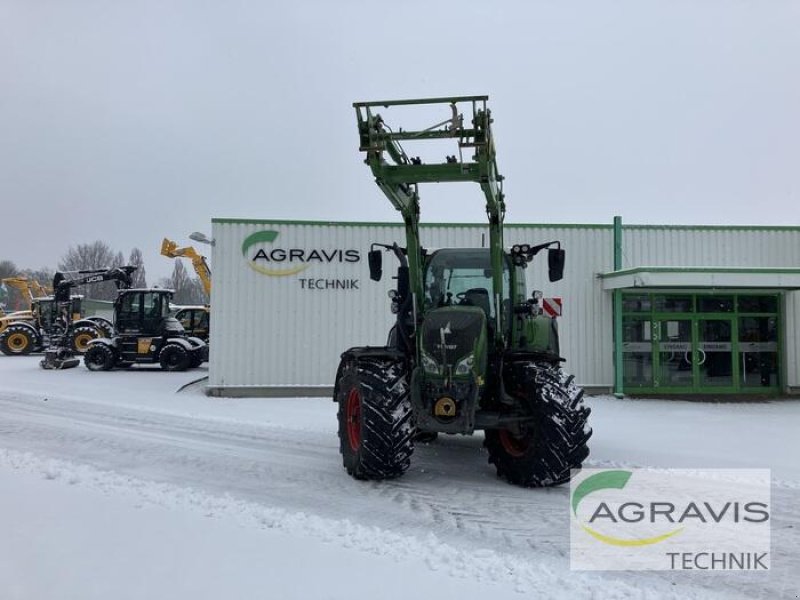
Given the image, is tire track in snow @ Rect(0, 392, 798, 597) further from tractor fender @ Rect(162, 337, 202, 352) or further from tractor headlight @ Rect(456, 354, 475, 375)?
tractor fender @ Rect(162, 337, 202, 352)

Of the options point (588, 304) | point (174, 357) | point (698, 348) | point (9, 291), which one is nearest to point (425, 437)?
point (588, 304)

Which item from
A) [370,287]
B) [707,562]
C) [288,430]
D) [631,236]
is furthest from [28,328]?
[707,562]

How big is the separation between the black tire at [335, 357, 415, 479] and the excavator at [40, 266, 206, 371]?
635 inches

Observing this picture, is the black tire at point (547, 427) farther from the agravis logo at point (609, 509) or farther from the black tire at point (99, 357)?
the black tire at point (99, 357)

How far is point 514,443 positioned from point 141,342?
17.7m

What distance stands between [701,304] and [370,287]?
8.41 m

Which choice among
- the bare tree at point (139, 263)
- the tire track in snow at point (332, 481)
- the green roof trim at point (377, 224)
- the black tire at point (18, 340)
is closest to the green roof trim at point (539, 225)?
the green roof trim at point (377, 224)

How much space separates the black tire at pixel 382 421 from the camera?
6133 mm

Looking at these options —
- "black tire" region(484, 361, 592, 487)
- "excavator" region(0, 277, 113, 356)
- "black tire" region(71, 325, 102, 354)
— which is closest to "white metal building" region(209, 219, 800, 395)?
"black tire" region(484, 361, 592, 487)

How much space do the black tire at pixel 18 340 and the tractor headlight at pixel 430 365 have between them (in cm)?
2813

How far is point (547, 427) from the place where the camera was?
600cm

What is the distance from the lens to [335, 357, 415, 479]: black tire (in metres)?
6.13

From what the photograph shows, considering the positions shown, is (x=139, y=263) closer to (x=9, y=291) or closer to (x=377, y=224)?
(x=9, y=291)

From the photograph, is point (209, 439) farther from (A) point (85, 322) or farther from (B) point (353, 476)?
(A) point (85, 322)
